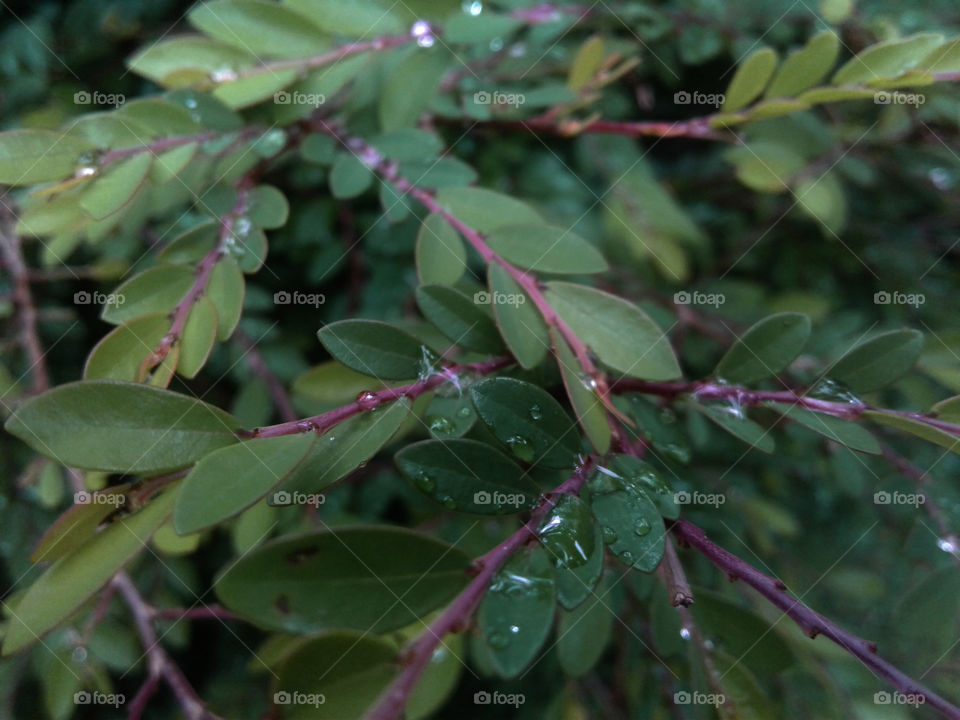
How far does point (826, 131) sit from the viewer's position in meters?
1.20

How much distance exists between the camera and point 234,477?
1.61 ft

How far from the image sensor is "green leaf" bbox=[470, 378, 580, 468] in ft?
1.77

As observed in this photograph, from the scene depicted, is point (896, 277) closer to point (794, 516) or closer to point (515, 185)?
point (794, 516)

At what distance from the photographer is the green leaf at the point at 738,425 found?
0.61 metres

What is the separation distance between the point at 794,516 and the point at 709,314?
0.47 meters

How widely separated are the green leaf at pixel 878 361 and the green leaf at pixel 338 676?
542 mm

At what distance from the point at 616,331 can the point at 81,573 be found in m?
0.54

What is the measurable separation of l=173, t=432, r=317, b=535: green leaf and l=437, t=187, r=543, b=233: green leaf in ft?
1.28
